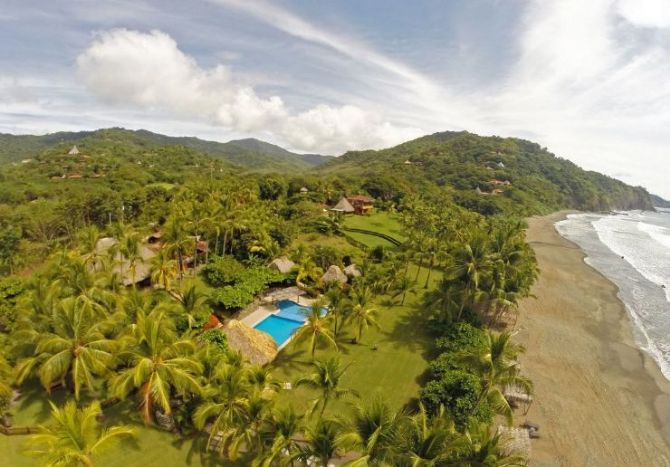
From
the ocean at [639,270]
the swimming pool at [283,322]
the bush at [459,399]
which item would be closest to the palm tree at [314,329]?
the swimming pool at [283,322]

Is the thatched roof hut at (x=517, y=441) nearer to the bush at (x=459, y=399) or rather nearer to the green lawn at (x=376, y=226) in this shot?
the bush at (x=459, y=399)

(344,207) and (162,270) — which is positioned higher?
(344,207)

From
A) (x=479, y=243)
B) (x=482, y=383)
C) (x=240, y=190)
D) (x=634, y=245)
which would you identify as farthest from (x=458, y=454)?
(x=634, y=245)

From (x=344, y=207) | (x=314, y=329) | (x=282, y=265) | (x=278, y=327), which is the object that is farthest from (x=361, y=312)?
(x=344, y=207)

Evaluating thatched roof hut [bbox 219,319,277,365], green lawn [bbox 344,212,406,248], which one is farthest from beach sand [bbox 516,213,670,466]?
green lawn [bbox 344,212,406,248]

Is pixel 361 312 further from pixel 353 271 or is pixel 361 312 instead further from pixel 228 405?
pixel 228 405

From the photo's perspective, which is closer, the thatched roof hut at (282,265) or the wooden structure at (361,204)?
the thatched roof hut at (282,265)
